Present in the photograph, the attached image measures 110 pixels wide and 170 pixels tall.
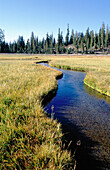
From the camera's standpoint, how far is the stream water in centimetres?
442

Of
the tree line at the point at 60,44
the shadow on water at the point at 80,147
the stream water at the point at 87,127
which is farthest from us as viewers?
the tree line at the point at 60,44

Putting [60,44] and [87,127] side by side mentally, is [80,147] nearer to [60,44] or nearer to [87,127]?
[87,127]

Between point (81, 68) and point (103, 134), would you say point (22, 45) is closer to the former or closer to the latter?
point (81, 68)

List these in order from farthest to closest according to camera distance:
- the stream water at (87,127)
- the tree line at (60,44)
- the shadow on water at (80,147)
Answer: the tree line at (60,44), the stream water at (87,127), the shadow on water at (80,147)

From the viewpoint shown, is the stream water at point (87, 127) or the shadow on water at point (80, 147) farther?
the stream water at point (87, 127)

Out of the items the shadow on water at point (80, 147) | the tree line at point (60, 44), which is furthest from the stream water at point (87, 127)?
the tree line at point (60, 44)

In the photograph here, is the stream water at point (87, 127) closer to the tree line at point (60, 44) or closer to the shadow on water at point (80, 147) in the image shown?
the shadow on water at point (80, 147)

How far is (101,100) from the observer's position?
424 inches

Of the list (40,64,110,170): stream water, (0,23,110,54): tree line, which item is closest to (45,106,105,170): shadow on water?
(40,64,110,170): stream water

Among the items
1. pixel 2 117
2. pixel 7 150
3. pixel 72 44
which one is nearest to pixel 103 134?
pixel 7 150

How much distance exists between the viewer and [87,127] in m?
6.48

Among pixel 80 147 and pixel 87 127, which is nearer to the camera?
pixel 80 147

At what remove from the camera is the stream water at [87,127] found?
4.42m

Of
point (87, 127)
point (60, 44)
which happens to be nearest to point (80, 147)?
point (87, 127)
